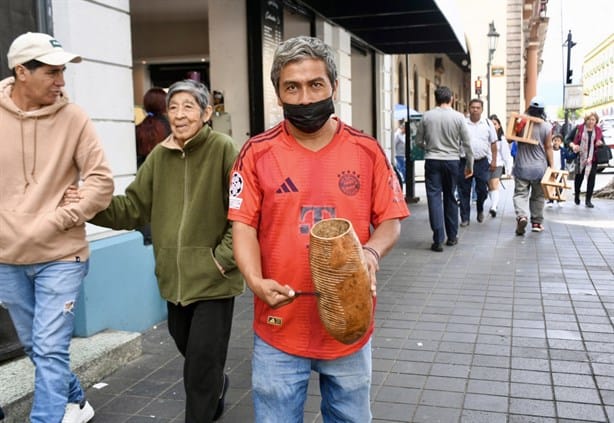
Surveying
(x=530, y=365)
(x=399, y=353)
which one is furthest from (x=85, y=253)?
(x=530, y=365)

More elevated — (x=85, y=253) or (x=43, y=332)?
(x=85, y=253)

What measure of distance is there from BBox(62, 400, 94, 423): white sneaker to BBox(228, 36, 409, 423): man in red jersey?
1.60m

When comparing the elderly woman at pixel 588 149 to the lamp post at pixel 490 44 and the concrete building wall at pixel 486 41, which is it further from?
the concrete building wall at pixel 486 41

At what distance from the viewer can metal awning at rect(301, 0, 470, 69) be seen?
10.2 m

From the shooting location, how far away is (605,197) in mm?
16141

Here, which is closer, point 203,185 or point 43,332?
point 43,332

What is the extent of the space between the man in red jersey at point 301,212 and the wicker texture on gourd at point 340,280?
152 mm

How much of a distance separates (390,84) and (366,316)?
46.5ft

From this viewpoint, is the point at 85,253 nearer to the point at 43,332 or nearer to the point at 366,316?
the point at 43,332

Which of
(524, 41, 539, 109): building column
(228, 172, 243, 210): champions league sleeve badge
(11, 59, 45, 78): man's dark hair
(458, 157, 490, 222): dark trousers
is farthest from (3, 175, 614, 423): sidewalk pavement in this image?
(524, 41, 539, 109): building column

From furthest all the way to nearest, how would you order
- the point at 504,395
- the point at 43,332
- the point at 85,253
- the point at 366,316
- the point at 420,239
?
the point at 420,239
the point at 504,395
the point at 85,253
the point at 43,332
the point at 366,316

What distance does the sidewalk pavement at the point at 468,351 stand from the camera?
13.2 feet

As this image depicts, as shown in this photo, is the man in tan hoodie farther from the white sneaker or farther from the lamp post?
the lamp post

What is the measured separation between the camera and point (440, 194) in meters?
9.41
